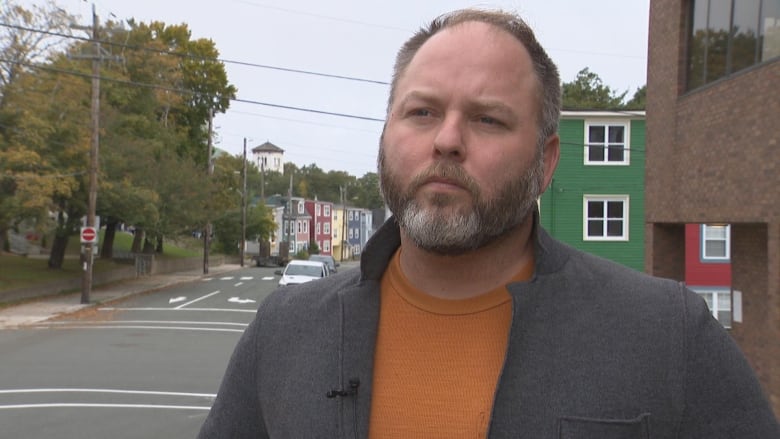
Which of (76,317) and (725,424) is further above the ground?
(725,424)

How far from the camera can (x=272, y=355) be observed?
78.4 inches

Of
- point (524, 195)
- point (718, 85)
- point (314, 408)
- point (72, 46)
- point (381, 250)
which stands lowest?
point (314, 408)

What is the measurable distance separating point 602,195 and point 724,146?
47.6 feet

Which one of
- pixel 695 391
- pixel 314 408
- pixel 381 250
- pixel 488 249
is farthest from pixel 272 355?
pixel 695 391

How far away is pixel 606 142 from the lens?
2456 centimetres

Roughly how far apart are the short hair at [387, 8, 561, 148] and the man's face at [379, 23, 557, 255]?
1.2 inches

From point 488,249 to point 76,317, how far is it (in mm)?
24229

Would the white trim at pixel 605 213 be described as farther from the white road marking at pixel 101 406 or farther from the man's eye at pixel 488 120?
the man's eye at pixel 488 120

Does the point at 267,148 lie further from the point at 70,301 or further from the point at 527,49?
the point at 527,49

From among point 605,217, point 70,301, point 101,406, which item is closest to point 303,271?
point 70,301

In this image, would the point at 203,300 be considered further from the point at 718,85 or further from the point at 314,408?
the point at 314,408

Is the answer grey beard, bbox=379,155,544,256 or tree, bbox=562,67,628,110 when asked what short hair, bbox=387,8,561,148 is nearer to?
grey beard, bbox=379,155,544,256

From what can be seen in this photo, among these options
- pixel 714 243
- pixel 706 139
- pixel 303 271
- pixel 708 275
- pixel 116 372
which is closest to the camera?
pixel 706 139

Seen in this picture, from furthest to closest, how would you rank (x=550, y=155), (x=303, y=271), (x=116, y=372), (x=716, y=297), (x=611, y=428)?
(x=303, y=271)
(x=716, y=297)
(x=116, y=372)
(x=550, y=155)
(x=611, y=428)
